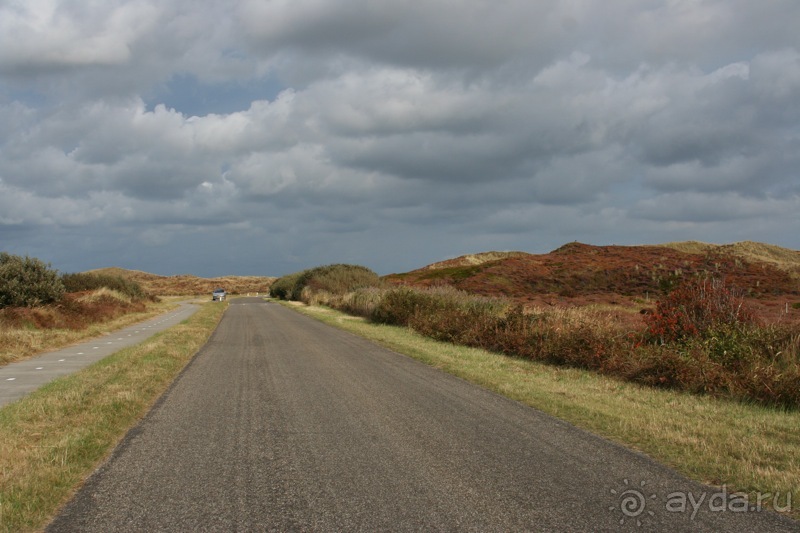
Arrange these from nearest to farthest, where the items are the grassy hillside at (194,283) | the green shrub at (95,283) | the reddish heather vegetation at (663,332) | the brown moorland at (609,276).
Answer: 1. the reddish heather vegetation at (663,332)
2. the brown moorland at (609,276)
3. the green shrub at (95,283)
4. the grassy hillside at (194,283)

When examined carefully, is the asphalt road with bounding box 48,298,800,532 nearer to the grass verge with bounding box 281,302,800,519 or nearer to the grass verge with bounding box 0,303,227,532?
the grass verge with bounding box 0,303,227,532

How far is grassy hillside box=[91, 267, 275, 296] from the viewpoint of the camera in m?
134

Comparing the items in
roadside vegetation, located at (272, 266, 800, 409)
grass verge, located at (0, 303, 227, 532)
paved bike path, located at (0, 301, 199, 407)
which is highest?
roadside vegetation, located at (272, 266, 800, 409)

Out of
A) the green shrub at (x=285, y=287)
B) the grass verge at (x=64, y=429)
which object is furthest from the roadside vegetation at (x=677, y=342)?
the green shrub at (x=285, y=287)

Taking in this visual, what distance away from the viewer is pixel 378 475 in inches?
233

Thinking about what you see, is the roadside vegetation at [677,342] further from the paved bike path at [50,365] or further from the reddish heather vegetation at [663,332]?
the paved bike path at [50,365]

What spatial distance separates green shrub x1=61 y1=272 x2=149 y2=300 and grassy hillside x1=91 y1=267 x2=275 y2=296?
7655cm

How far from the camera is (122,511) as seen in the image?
5.00 meters

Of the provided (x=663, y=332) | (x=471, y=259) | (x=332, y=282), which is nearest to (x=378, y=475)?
(x=663, y=332)

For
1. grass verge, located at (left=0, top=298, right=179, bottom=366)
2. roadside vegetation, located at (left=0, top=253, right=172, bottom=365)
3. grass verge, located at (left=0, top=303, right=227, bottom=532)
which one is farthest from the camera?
roadside vegetation, located at (left=0, top=253, right=172, bottom=365)

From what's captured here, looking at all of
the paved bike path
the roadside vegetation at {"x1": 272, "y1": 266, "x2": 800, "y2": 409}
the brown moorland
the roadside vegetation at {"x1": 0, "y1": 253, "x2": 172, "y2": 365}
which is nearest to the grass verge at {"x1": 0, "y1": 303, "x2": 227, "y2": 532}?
the paved bike path

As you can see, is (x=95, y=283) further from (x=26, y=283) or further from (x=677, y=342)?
(x=677, y=342)

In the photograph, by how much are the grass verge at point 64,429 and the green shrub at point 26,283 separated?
41.9ft

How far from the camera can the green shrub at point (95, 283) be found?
41400 mm
